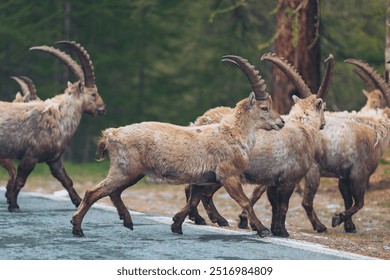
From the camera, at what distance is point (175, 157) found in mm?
9031

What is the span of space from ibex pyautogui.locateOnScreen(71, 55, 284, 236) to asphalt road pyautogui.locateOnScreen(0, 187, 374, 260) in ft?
1.01

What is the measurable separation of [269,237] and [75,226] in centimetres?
202

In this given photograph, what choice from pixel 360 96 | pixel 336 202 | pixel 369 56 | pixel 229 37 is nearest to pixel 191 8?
pixel 229 37

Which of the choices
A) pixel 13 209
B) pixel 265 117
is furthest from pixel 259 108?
pixel 13 209

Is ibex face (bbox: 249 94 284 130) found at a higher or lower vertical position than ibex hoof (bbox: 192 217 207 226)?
higher

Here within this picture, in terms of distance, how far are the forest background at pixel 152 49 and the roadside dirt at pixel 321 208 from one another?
614cm

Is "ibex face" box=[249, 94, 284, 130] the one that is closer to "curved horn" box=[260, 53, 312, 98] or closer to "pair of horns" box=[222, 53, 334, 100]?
"pair of horns" box=[222, 53, 334, 100]

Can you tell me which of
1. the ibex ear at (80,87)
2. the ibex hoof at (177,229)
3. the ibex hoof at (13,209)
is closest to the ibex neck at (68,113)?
the ibex ear at (80,87)

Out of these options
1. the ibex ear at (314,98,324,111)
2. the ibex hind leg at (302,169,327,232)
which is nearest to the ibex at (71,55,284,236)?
the ibex ear at (314,98,324,111)

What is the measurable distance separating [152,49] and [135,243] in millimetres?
21153

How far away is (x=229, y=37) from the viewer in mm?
29297

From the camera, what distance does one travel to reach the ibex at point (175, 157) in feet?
29.3

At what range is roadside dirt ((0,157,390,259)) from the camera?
10.2 metres

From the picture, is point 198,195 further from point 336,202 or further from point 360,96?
point 360,96
